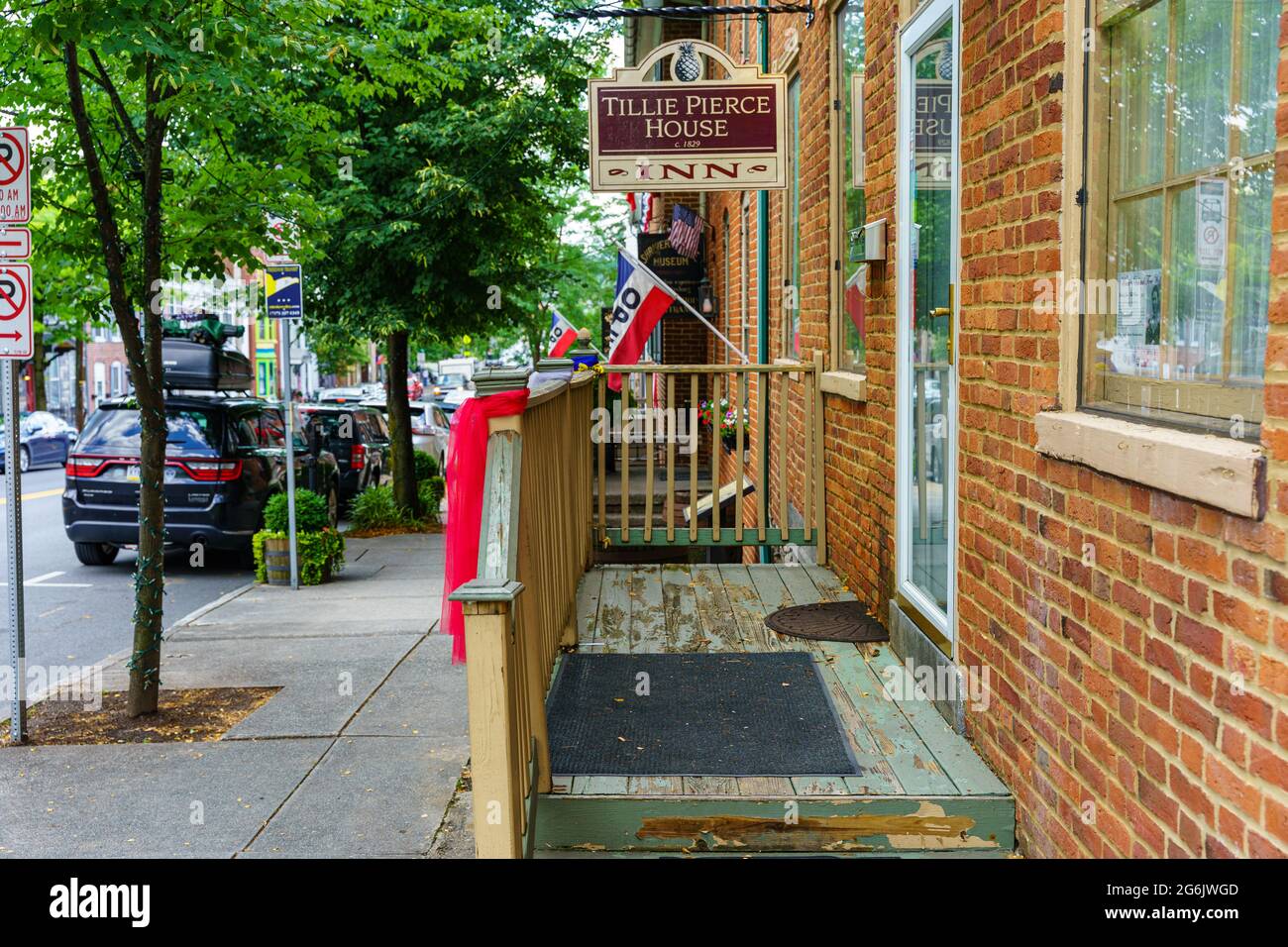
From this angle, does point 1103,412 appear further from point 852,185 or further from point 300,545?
point 300,545

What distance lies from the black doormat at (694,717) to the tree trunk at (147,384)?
2.60 meters

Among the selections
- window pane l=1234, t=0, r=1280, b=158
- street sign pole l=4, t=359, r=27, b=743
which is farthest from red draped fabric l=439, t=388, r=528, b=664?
street sign pole l=4, t=359, r=27, b=743

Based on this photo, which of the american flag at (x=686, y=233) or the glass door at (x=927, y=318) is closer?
the glass door at (x=927, y=318)

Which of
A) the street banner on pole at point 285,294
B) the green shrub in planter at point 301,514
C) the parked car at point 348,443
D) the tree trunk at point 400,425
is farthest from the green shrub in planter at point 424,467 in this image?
the street banner on pole at point 285,294

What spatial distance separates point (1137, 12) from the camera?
3.19 meters

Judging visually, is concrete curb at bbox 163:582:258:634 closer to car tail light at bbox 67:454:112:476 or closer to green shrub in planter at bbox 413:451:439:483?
car tail light at bbox 67:454:112:476

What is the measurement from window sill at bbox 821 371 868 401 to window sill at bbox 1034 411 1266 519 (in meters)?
3.03

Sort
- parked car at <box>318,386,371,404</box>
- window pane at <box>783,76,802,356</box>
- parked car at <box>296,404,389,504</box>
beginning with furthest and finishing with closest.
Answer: parked car at <box>318,386,371,404</box> < parked car at <box>296,404,389,504</box> < window pane at <box>783,76,802,356</box>

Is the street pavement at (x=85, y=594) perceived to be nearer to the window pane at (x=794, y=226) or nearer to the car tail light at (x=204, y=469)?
the car tail light at (x=204, y=469)

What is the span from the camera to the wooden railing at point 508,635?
3400 mm

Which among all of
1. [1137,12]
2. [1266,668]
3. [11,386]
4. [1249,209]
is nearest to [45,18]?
[11,386]

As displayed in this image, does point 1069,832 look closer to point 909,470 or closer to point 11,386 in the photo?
point 909,470

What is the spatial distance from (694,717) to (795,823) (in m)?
0.96

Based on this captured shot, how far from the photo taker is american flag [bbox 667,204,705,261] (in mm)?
16547
